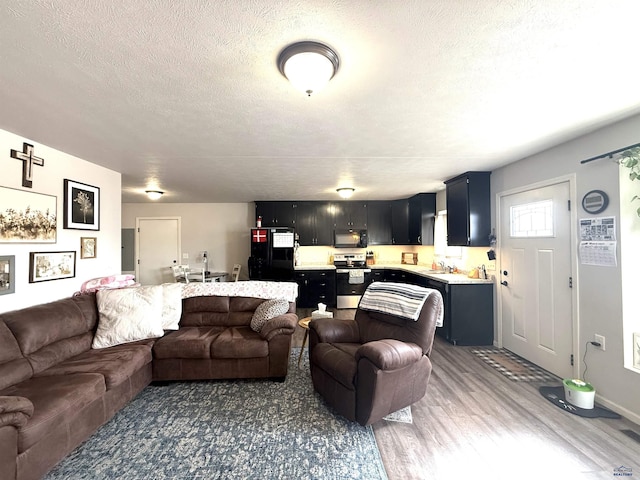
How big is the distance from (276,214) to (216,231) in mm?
1537

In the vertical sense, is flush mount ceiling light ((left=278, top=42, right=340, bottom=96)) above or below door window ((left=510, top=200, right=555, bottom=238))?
above

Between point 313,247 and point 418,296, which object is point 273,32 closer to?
point 418,296

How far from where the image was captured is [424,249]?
5.66 m

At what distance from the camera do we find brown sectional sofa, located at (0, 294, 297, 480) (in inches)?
57.9

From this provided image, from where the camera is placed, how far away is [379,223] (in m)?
5.90

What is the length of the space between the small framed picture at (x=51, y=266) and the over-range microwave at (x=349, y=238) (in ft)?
13.9

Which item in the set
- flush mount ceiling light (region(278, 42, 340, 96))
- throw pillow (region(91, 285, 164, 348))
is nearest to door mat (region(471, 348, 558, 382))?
flush mount ceiling light (region(278, 42, 340, 96))

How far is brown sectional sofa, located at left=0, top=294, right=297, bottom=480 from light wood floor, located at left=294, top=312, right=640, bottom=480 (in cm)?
127

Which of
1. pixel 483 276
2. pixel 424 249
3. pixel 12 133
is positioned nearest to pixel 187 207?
pixel 12 133

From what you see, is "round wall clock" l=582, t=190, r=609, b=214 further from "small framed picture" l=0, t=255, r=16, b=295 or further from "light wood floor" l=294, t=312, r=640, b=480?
"small framed picture" l=0, t=255, r=16, b=295

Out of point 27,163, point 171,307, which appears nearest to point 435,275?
point 171,307

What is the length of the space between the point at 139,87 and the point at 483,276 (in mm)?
4217

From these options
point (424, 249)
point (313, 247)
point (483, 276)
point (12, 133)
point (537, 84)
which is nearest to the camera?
point (537, 84)

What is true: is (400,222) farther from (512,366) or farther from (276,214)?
(512,366)
